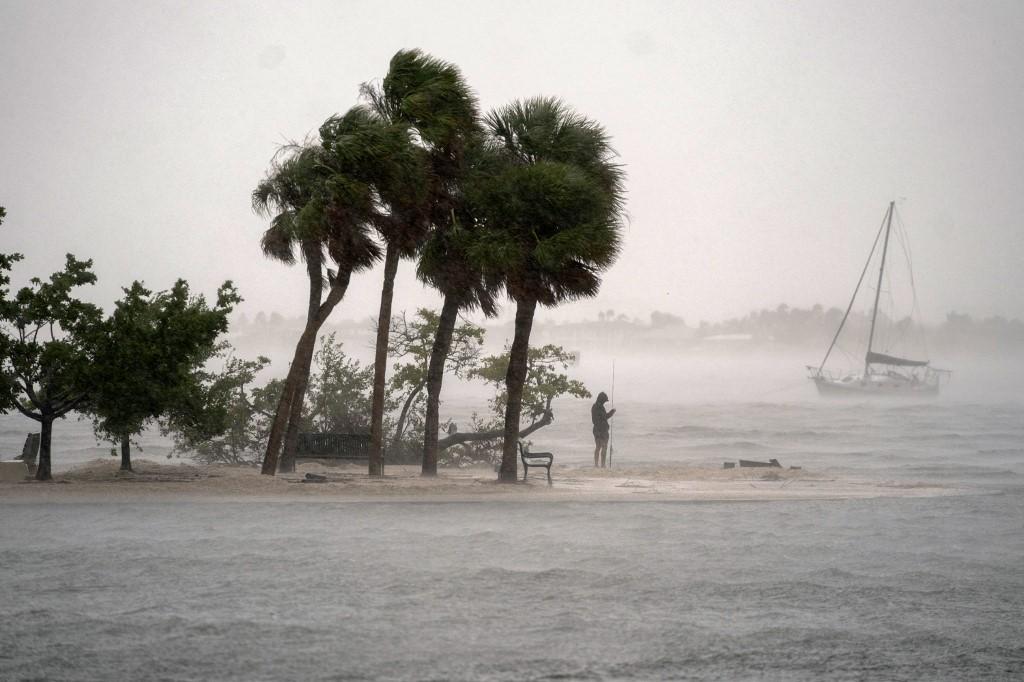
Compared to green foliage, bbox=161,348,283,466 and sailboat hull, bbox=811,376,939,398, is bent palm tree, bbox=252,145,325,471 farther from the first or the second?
sailboat hull, bbox=811,376,939,398

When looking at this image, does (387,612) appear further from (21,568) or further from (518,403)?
(518,403)

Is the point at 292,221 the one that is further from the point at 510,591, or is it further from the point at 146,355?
the point at 510,591

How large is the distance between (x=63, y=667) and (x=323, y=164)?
16.9m

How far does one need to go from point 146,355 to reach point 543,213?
9467 millimetres

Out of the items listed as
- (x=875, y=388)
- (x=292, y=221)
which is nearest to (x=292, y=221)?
(x=292, y=221)

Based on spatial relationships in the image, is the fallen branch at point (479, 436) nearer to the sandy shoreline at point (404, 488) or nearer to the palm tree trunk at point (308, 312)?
the sandy shoreline at point (404, 488)

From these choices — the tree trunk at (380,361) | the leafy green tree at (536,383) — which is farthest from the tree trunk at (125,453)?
the leafy green tree at (536,383)

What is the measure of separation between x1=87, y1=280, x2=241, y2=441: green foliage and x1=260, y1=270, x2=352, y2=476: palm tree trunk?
2434 millimetres

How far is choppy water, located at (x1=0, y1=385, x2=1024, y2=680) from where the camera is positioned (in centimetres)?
879

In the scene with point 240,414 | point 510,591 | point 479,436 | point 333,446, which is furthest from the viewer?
point 479,436

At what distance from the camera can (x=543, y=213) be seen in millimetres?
23938

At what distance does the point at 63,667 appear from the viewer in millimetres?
8266

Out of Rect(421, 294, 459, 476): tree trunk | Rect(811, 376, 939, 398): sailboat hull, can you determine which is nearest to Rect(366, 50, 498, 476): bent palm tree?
Rect(421, 294, 459, 476): tree trunk

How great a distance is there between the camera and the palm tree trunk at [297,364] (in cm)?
2453
